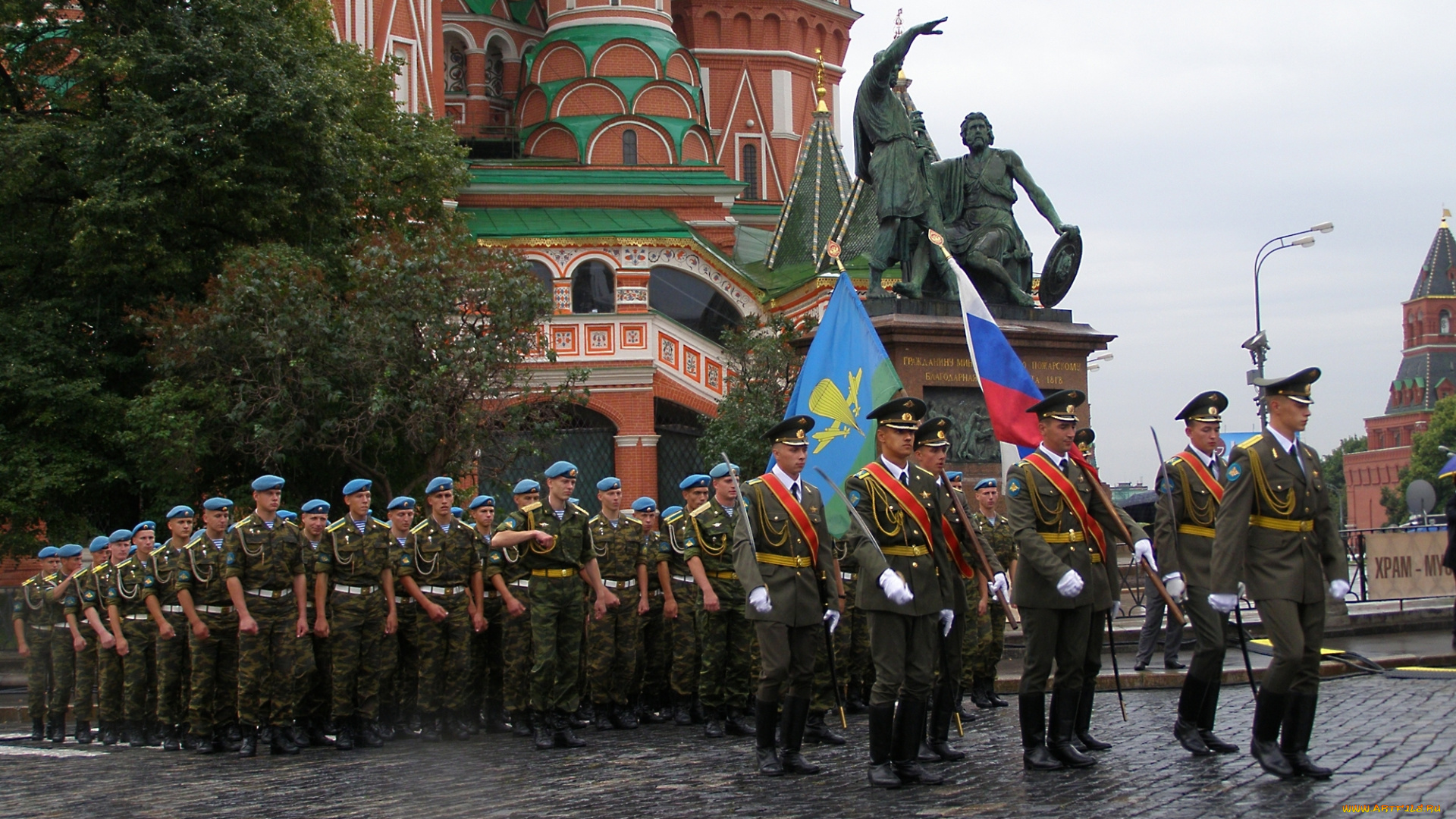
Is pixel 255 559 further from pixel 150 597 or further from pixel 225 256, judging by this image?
pixel 225 256

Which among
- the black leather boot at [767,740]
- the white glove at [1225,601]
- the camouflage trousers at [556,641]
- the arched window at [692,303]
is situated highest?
the arched window at [692,303]

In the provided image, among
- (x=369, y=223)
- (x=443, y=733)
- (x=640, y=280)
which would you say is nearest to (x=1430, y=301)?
(x=640, y=280)

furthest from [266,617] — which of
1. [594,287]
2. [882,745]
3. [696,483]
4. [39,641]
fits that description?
[594,287]

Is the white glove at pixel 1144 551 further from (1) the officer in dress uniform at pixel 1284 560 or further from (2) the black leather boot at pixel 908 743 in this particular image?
(2) the black leather boot at pixel 908 743

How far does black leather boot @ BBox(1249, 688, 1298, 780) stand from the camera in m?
7.82

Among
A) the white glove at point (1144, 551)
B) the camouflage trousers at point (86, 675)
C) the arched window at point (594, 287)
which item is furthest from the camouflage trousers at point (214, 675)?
the arched window at point (594, 287)

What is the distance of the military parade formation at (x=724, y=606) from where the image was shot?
817 centimetres

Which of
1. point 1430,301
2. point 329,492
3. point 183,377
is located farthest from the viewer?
point 1430,301

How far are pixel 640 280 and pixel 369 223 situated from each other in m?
9.40

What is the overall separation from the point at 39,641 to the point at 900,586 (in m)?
10.3

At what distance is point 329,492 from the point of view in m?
23.6

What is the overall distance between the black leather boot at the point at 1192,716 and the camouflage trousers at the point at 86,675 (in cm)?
981

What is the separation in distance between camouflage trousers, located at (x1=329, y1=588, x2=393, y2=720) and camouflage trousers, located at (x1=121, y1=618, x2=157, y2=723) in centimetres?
228

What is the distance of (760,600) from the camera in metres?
8.38
